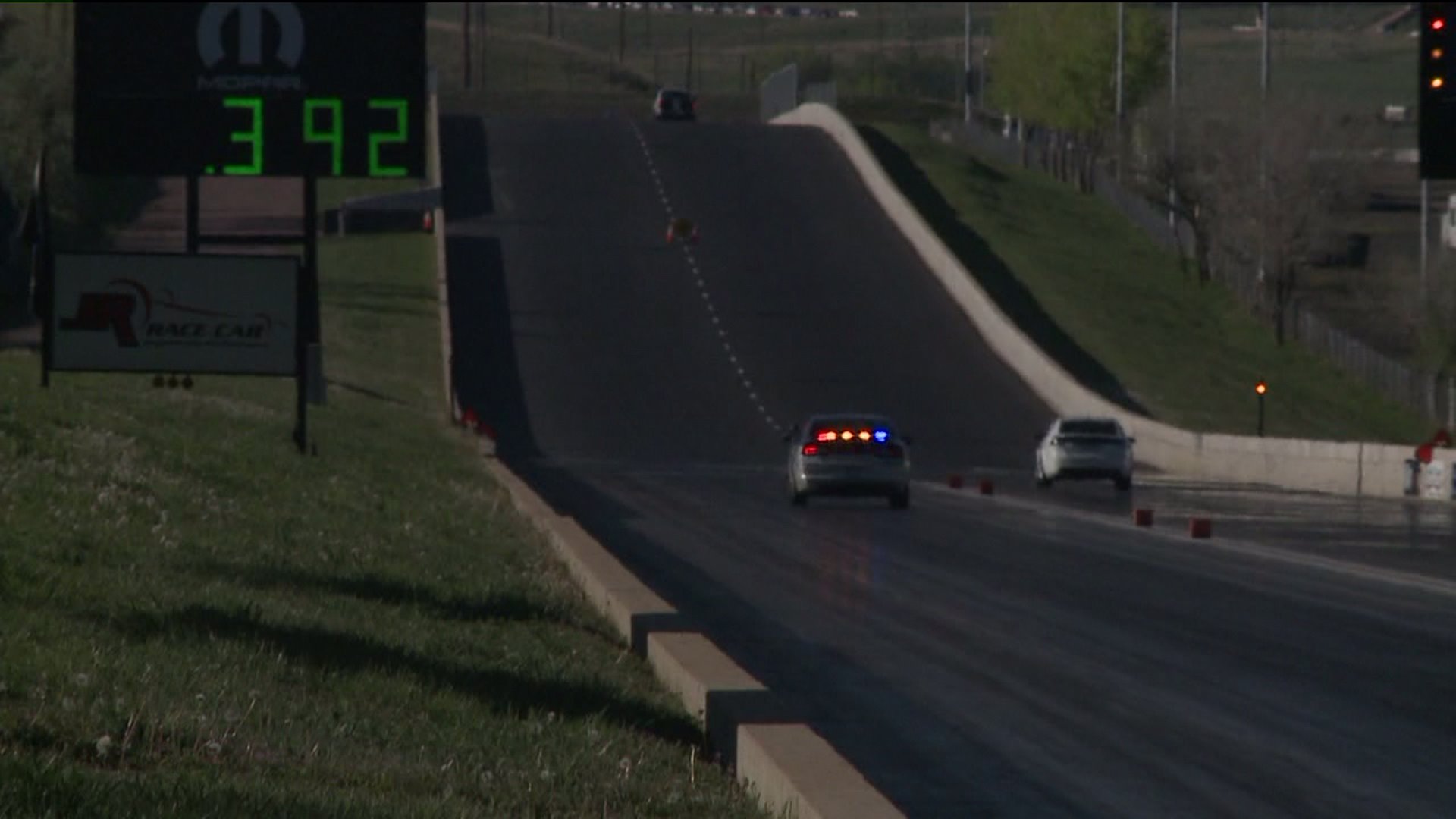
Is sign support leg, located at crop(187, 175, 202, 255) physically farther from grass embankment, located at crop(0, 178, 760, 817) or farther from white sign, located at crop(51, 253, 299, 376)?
grass embankment, located at crop(0, 178, 760, 817)

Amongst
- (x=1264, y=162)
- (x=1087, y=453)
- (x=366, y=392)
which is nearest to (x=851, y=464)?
(x=1087, y=453)

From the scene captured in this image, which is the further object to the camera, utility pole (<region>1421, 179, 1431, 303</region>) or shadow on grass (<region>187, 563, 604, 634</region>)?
utility pole (<region>1421, 179, 1431, 303</region>)

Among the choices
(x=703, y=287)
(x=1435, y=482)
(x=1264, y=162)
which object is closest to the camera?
(x=1435, y=482)

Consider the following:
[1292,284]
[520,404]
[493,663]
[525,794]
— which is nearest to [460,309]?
[520,404]

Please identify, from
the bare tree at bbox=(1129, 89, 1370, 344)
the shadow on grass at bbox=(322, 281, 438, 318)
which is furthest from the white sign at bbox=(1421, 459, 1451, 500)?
the bare tree at bbox=(1129, 89, 1370, 344)

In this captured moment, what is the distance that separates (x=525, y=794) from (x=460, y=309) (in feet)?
190

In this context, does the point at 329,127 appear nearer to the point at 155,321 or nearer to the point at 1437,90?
the point at 155,321

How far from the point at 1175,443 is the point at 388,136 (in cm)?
2673

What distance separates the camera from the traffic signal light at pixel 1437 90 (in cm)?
2555

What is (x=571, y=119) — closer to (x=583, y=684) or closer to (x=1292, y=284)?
(x=1292, y=284)

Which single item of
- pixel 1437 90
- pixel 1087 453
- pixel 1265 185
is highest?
pixel 1265 185

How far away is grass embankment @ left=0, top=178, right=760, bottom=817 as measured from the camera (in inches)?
332

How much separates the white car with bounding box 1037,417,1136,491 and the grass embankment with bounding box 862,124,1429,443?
54.4 ft

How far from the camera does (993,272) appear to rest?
249 feet
